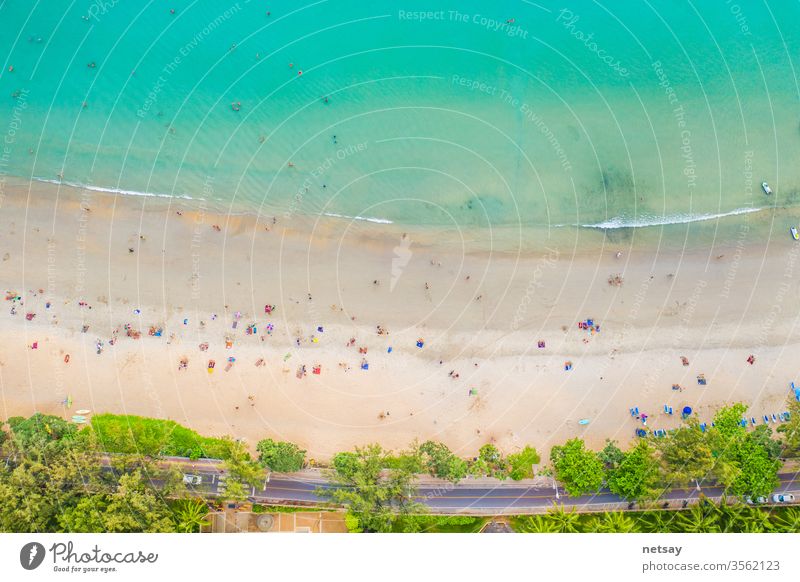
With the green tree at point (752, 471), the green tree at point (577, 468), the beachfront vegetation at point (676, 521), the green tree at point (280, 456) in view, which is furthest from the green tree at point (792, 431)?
the green tree at point (280, 456)

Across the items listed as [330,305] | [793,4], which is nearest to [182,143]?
[330,305]

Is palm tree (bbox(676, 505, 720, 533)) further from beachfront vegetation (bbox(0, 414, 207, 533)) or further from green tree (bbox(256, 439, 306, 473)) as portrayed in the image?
beachfront vegetation (bbox(0, 414, 207, 533))

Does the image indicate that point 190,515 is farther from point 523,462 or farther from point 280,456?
point 523,462

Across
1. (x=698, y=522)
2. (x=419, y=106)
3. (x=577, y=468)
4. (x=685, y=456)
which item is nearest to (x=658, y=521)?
(x=698, y=522)

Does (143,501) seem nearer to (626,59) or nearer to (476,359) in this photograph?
(476,359)

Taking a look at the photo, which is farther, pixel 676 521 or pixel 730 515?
pixel 676 521

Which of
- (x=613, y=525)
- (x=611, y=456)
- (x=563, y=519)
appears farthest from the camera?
(x=611, y=456)

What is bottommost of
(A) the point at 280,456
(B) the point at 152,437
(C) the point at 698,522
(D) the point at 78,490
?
(C) the point at 698,522
